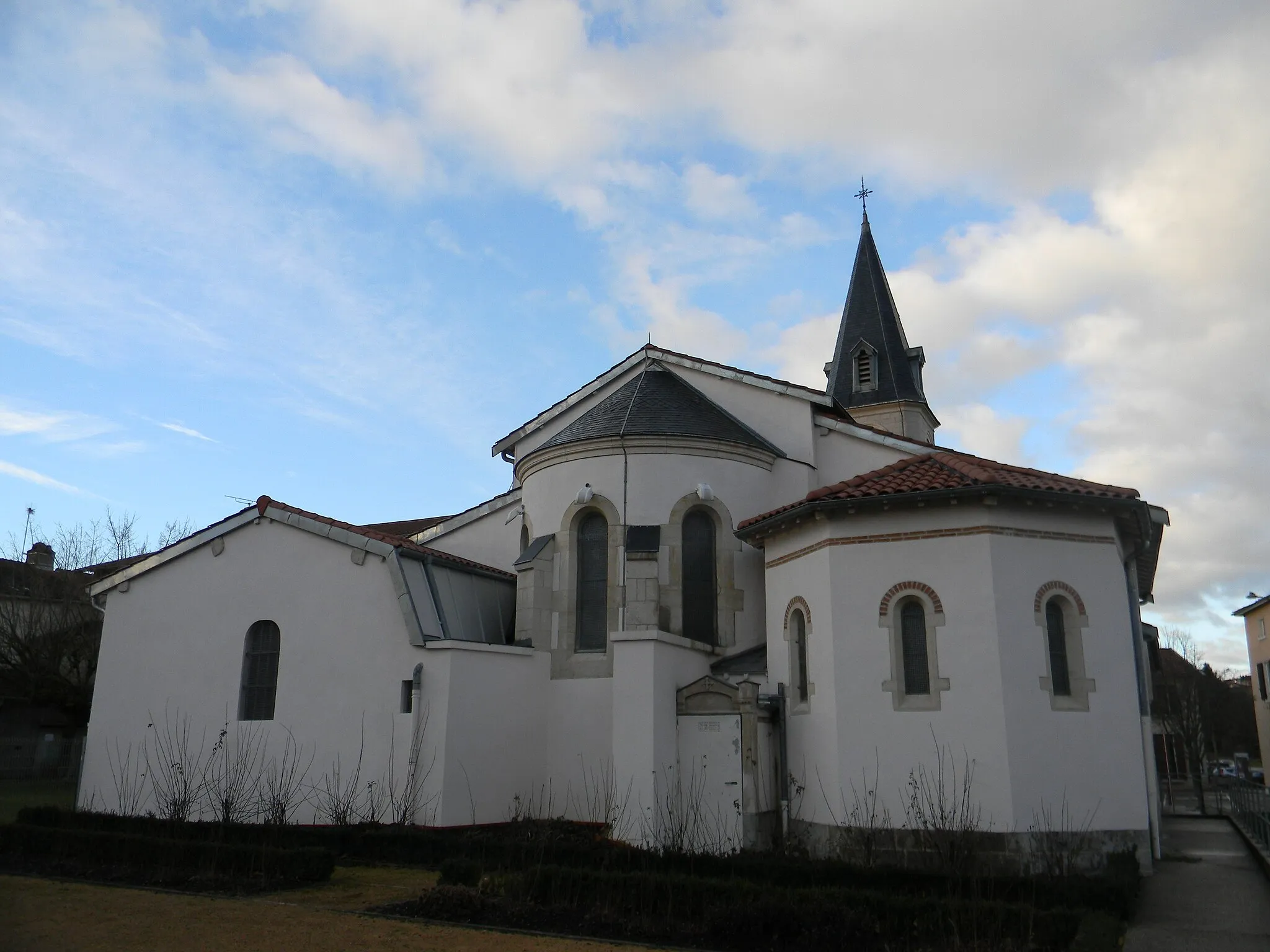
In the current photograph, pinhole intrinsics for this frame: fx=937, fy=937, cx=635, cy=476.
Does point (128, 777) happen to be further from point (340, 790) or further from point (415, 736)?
point (415, 736)

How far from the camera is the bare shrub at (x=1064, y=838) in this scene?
1399cm

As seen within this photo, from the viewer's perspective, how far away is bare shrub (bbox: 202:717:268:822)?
1745cm

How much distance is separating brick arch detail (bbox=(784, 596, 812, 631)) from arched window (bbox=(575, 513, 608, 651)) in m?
3.90

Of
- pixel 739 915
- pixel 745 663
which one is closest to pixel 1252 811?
pixel 745 663

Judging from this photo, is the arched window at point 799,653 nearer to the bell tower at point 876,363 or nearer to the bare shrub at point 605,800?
the bare shrub at point 605,800

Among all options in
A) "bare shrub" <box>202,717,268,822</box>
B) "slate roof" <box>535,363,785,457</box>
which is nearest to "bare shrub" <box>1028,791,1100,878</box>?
"slate roof" <box>535,363,785,457</box>

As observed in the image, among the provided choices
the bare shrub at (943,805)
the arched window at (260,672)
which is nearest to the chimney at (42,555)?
the arched window at (260,672)

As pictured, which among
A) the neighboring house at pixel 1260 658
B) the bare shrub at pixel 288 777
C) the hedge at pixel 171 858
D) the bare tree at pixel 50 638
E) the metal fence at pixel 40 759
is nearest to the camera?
the hedge at pixel 171 858

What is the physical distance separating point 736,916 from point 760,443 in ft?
40.4

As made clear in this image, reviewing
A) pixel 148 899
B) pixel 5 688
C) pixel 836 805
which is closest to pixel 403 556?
pixel 148 899

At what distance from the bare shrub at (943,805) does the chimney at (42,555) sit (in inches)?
1660

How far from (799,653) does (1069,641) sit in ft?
14.9

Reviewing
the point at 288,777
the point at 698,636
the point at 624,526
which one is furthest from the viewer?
the point at 624,526

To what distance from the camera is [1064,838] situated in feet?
46.6
